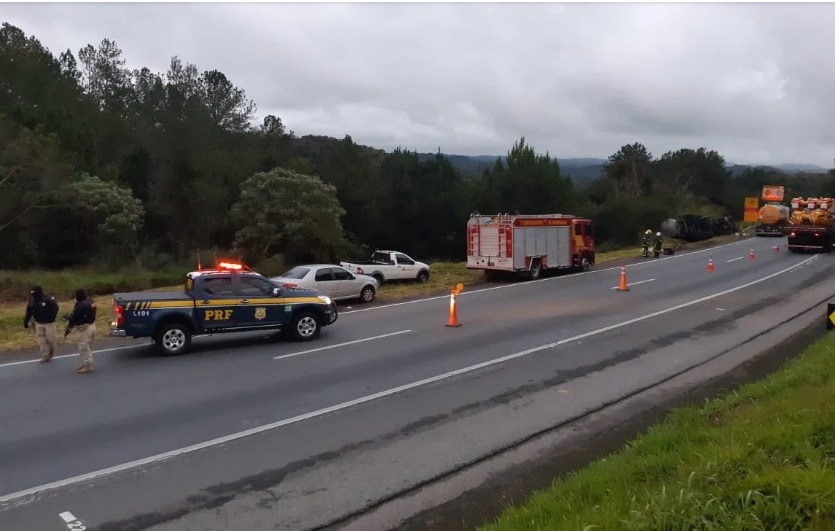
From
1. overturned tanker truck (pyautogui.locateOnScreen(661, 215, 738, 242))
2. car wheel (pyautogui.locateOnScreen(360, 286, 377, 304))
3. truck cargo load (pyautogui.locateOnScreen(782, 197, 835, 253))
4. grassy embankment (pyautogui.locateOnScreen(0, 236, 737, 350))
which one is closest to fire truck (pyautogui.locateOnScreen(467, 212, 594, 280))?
grassy embankment (pyautogui.locateOnScreen(0, 236, 737, 350))

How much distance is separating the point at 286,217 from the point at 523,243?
11863mm

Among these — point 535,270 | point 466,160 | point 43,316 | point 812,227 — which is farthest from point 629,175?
point 43,316

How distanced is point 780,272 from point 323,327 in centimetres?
2315

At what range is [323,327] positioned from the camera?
16.8m

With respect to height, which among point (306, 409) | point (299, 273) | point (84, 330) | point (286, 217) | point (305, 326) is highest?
point (286, 217)

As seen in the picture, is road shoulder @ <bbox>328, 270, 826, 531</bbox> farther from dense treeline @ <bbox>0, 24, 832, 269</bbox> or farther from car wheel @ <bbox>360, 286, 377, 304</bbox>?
dense treeline @ <bbox>0, 24, 832, 269</bbox>

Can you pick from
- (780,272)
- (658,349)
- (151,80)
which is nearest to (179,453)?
(658,349)

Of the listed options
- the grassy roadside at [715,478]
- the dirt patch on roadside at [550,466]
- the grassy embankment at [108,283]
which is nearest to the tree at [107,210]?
the grassy embankment at [108,283]

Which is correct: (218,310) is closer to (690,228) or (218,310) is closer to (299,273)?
(299,273)

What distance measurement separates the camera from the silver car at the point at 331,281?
20233mm

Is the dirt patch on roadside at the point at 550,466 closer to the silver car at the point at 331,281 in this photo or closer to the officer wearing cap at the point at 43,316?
the officer wearing cap at the point at 43,316

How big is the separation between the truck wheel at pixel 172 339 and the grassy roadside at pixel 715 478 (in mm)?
9154

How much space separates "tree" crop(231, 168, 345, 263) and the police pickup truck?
17285mm

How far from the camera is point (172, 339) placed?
13719mm
